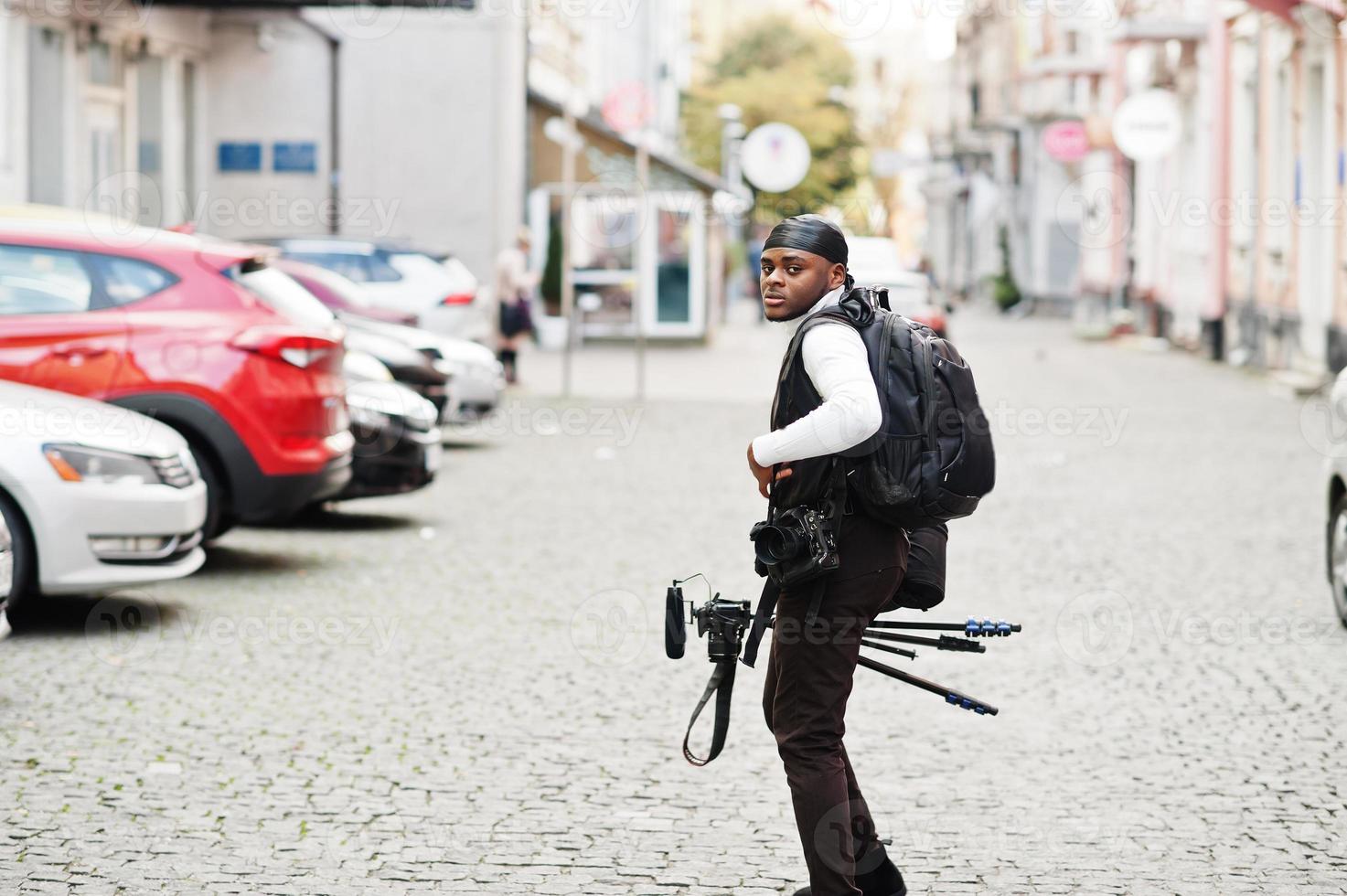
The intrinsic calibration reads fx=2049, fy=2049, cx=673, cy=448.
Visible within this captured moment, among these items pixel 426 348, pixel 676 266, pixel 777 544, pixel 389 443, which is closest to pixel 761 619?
pixel 777 544

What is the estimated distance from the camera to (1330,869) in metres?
Answer: 5.34

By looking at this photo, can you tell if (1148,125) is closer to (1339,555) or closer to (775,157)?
(775,157)

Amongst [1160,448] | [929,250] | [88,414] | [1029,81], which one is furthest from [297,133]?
[929,250]

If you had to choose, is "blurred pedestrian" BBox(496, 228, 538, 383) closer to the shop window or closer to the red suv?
the shop window

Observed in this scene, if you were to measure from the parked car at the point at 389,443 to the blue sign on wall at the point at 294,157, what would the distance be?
655 inches

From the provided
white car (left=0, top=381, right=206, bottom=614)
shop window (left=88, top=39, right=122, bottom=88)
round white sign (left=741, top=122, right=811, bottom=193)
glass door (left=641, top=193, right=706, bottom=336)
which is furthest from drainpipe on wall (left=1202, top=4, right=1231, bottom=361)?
white car (left=0, top=381, right=206, bottom=614)

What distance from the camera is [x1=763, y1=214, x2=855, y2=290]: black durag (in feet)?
14.9

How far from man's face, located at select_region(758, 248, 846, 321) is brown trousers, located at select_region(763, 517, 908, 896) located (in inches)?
19.8

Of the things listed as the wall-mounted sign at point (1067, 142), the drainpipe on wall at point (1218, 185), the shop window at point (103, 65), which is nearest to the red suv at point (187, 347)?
the shop window at point (103, 65)

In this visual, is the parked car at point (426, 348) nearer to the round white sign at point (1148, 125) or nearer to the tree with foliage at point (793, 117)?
the round white sign at point (1148, 125)

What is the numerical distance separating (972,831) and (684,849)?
83 centimetres

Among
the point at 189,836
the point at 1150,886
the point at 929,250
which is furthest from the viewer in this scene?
→ the point at 929,250

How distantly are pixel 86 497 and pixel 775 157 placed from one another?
13.8 metres

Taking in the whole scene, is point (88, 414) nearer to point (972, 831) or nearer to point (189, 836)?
point (189, 836)
